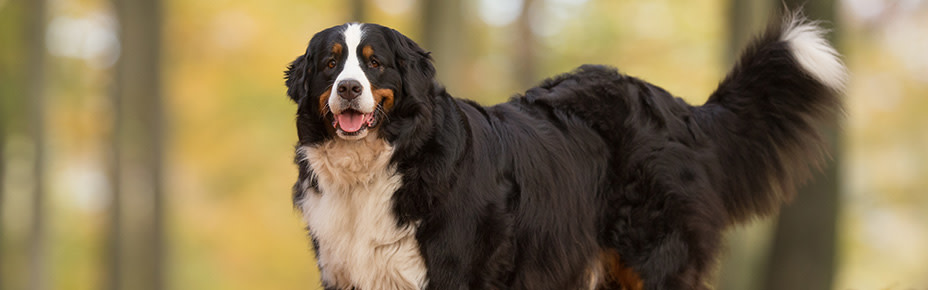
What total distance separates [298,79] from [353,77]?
44 cm

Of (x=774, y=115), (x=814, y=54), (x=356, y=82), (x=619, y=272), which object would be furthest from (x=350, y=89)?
(x=814, y=54)

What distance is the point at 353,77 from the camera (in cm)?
419

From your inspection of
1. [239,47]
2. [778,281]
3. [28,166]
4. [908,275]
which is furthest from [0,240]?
[908,275]

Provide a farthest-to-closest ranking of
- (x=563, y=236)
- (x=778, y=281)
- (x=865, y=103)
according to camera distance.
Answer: (x=865, y=103) < (x=778, y=281) < (x=563, y=236)

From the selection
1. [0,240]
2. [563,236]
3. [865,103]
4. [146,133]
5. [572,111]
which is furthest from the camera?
[865,103]

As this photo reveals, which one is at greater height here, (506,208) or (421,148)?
(421,148)

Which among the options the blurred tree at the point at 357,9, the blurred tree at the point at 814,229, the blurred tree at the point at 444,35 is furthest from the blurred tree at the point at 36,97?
the blurred tree at the point at 814,229

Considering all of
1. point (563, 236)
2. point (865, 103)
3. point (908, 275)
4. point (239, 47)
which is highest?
point (239, 47)

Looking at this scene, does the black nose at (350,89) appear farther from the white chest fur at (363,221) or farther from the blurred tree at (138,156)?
the blurred tree at (138,156)

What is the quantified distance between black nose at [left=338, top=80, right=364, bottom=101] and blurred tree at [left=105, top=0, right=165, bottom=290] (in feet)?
32.5

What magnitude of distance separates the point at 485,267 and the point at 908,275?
20638 mm

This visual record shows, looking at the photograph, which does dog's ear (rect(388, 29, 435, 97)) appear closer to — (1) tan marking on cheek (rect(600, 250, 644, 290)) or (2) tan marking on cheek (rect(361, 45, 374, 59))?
(2) tan marking on cheek (rect(361, 45, 374, 59))

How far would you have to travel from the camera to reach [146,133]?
13.5 metres

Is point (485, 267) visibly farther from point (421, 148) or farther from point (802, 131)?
point (802, 131)
